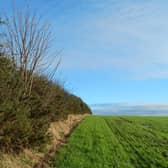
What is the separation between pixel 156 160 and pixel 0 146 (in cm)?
835

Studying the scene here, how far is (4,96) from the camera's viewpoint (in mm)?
12125

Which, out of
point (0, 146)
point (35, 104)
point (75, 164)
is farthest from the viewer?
point (35, 104)

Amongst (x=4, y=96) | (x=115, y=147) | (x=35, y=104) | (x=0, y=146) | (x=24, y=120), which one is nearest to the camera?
(x=4, y=96)

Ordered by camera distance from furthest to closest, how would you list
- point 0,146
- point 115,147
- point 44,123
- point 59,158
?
point 115,147, point 44,123, point 59,158, point 0,146

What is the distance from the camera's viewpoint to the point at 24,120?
13.8 metres

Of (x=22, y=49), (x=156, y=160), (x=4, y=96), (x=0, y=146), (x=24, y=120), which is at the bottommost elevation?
(x=156, y=160)

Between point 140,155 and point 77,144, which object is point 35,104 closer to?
point 77,144

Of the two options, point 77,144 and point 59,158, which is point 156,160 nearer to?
point 59,158

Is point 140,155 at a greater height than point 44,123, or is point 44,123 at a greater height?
point 44,123

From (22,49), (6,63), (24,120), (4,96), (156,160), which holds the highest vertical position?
(22,49)

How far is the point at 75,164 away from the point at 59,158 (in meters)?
1.49

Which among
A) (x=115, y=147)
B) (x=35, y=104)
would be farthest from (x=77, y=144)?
(x=35, y=104)

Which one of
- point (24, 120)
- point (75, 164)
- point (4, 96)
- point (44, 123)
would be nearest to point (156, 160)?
point (75, 164)

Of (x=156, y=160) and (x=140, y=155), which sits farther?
(x=140, y=155)
